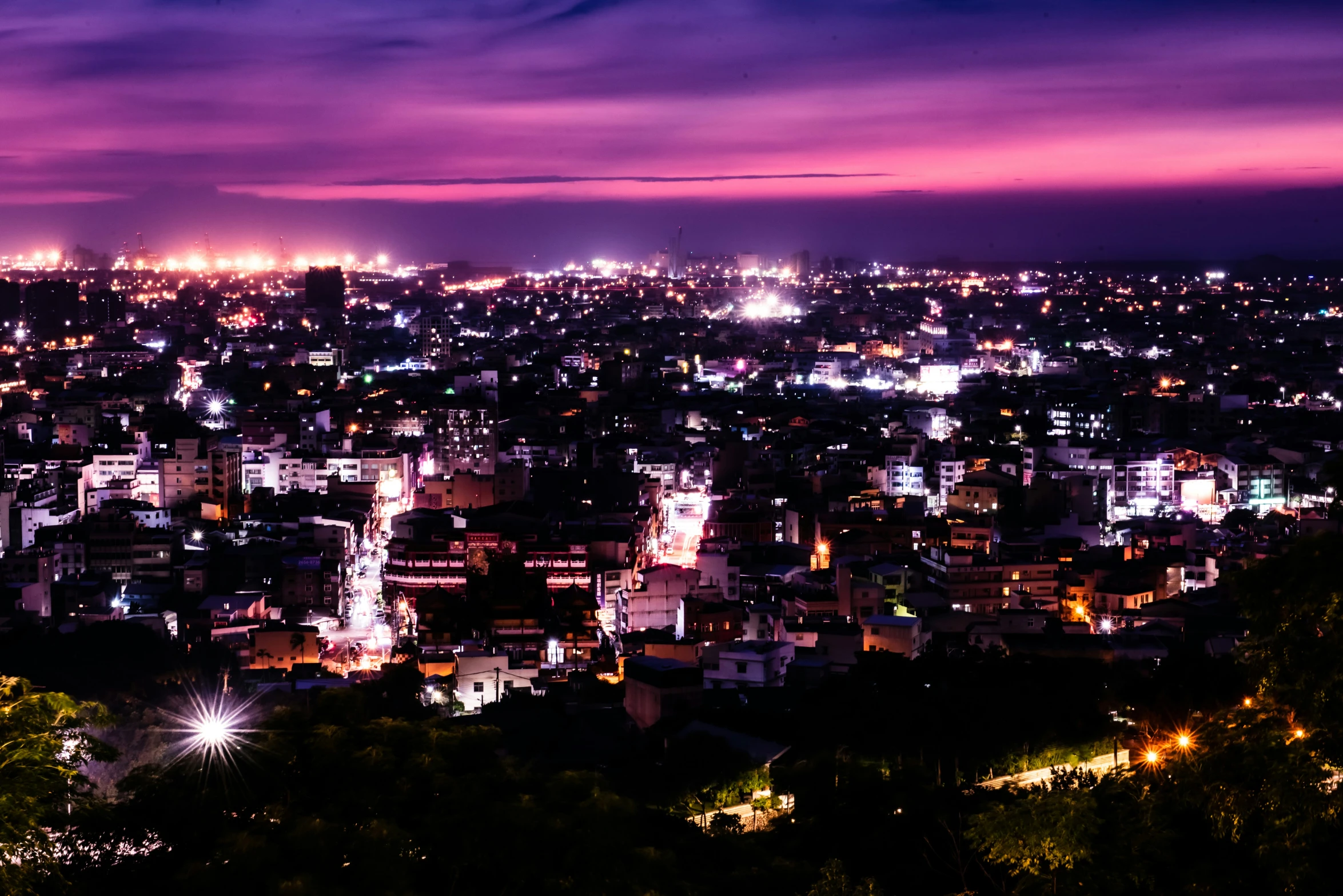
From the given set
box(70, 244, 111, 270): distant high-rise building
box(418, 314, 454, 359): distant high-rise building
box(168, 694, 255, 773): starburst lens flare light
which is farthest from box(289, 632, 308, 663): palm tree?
box(70, 244, 111, 270): distant high-rise building

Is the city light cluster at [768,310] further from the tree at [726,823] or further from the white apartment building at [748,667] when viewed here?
the tree at [726,823]

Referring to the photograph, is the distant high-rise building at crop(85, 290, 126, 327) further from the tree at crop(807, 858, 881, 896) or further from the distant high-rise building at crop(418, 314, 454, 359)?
the tree at crop(807, 858, 881, 896)

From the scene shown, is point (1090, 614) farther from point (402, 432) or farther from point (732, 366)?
point (732, 366)

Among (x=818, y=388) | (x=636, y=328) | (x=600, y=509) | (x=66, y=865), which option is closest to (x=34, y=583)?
(x=600, y=509)

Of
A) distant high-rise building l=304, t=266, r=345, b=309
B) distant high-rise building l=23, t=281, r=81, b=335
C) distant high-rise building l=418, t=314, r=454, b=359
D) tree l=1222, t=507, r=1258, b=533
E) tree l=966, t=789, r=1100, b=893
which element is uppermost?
distant high-rise building l=304, t=266, r=345, b=309

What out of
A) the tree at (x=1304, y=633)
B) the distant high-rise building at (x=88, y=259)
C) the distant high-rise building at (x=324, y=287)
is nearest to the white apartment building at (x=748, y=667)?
the tree at (x=1304, y=633)

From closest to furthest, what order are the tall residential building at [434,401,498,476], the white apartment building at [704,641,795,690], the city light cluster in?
the white apartment building at [704,641,795,690] < the tall residential building at [434,401,498,476] < the city light cluster

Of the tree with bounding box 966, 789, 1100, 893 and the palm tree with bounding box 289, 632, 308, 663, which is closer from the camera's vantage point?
the tree with bounding box 966, 789, 1100, 893

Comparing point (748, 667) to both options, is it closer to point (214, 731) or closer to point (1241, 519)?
point (214, 731)
